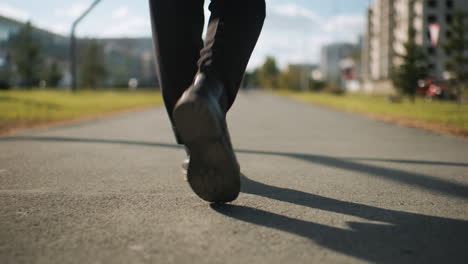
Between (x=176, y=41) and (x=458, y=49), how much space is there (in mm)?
20275

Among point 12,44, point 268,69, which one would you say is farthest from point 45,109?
point 268,69

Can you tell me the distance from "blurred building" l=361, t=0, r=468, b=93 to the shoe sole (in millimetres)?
42528

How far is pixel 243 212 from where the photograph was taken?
5.43 feet

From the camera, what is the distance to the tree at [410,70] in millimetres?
20636

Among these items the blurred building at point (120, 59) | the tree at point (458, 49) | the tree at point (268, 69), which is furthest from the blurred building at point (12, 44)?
the tree at point (268, 69)

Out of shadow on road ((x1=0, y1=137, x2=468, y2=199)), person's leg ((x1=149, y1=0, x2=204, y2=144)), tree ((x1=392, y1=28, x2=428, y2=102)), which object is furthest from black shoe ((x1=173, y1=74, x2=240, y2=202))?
tree ((x1=392, y1=28, x2=428, y2=102))

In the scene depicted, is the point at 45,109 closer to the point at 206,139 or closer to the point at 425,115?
the point at 425,115

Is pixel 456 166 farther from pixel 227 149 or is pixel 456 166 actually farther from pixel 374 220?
pixel 227 149

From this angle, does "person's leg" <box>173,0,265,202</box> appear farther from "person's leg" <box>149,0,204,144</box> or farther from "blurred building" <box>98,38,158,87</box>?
"blurred building" <box>98,38,158,87</box>

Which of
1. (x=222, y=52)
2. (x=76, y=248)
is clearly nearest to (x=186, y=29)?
(x=222, y=52)

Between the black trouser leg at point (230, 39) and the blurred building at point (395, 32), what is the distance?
42.1m

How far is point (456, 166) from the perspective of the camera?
9.48ft

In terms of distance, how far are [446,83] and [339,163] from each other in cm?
2854

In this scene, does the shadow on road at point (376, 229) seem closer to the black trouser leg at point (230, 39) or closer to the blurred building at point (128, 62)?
the black trouser leg at point (230, 39)
